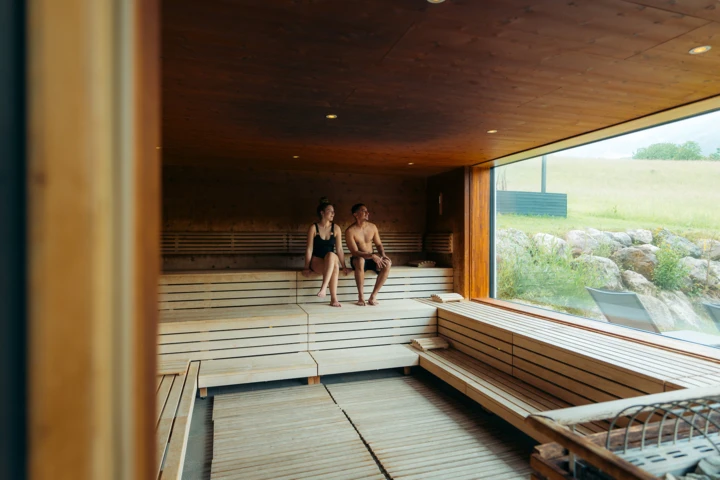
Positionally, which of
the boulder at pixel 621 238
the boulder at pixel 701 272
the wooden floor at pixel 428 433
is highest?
the boulder at pixel 621 238

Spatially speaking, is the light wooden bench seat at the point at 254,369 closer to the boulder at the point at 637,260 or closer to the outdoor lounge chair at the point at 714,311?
the boulder at the point at 637,260

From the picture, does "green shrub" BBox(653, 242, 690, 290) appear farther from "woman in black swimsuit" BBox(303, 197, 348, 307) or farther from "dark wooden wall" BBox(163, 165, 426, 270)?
"dark wooden wall" BBox(163, 165, 426, 270)

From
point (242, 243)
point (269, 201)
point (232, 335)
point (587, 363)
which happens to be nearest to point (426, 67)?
point (587, 363)

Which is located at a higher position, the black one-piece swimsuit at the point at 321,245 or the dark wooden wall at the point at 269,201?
the dark wooden wall at the point at 269,201

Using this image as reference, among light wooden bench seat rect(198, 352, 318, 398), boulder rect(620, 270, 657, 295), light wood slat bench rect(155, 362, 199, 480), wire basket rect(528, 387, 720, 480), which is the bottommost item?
light wooden bench seat rect(198, 352, 318, 398)

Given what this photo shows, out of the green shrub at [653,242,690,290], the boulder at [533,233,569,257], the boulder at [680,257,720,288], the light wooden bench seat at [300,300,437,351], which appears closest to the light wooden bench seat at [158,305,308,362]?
the light wooden bench seat at [300,300,437,351]

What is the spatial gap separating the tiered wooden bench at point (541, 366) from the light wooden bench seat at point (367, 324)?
47 cm

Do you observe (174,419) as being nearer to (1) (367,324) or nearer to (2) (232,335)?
(2) (232,335)

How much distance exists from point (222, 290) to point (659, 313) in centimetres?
449

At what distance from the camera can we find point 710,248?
3.38 meters

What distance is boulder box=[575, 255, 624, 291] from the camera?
13.5 ft

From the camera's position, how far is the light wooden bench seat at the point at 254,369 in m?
4.21

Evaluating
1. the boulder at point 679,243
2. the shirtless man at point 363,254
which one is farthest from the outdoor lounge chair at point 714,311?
the shirtless man at point 363,254

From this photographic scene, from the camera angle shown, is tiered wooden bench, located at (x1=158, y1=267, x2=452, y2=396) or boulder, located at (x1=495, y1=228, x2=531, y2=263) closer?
tiered wooden bench, located at (x1=158, y1=267, x2=452, y2=396)
